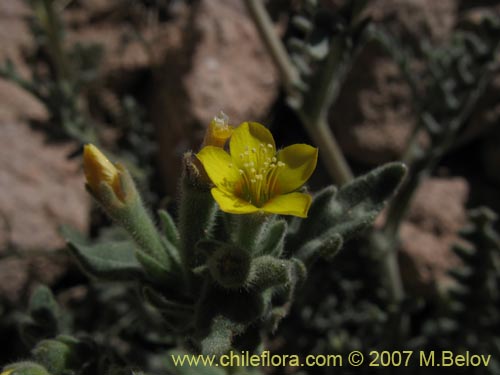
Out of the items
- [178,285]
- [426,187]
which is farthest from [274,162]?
[426,187]

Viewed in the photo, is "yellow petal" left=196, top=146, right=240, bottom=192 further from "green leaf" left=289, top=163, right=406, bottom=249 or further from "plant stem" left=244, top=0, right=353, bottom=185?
"plant stem" left=244, top=0, right=353, bottom=185

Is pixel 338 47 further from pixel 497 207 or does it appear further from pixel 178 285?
pixel 497 207

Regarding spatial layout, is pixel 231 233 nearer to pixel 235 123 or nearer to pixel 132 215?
pixel 132 215

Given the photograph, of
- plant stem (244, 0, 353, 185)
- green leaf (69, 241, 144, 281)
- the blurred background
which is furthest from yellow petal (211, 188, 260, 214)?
the blurred background

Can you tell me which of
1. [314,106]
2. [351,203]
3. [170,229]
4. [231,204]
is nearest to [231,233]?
[170,229]

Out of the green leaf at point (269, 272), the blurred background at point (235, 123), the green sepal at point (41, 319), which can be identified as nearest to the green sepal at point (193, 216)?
the green leaf at point (269, 272)

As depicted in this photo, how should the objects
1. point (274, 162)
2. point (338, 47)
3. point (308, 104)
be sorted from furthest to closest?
point (308, 104) → point (338, 47) → point (274, 162)
